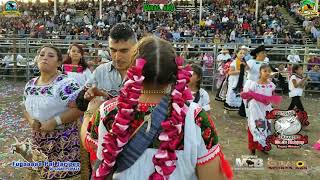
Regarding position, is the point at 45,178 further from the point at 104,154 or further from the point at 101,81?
the point at 104,154

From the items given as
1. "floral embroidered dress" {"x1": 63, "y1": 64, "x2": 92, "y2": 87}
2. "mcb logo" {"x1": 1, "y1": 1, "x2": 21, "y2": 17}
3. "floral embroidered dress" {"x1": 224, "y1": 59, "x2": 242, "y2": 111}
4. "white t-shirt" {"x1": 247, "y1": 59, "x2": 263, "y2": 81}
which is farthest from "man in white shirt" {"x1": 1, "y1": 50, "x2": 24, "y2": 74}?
"floral embroidered dress" {"x1": 63, "y1": 64, "x2": 92, "y2": 87}

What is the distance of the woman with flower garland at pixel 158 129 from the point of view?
1.96 m

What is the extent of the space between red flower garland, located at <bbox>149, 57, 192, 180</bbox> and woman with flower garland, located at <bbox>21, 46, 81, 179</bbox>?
182 cm

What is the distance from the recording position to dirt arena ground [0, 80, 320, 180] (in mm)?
5906

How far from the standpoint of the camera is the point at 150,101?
2023mm

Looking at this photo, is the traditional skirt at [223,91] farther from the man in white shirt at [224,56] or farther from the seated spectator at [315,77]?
the seated spectator at [315,77]

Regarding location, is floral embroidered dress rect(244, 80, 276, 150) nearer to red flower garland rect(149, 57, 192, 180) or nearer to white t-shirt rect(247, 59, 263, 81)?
white t-shirt rect(247, 59, 263, 81)

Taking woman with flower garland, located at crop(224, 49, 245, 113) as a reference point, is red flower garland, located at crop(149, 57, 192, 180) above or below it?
above

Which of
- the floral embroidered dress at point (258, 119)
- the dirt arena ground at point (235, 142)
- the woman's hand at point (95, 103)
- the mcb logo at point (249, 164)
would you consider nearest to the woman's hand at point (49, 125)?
the woman's hand at point (95, 103)

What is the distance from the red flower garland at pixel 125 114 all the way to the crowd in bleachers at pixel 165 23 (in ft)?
56.7

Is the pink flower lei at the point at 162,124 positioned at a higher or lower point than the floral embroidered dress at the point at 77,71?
higher

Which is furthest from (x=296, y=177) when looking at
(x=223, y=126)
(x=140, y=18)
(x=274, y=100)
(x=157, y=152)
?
(x=140, y=18)

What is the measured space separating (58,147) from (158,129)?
6.35 ft

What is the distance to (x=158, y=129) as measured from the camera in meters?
1.97
